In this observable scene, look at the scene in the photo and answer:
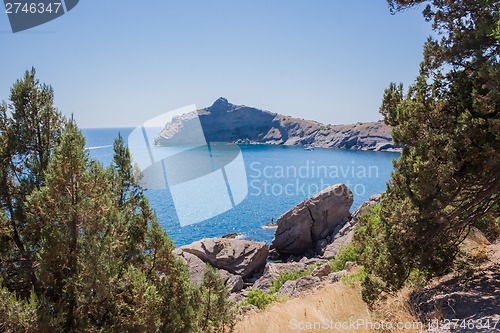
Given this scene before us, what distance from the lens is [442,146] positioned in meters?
6.43

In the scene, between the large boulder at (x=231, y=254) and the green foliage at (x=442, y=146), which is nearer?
the green foliage at (x=442, y=146)

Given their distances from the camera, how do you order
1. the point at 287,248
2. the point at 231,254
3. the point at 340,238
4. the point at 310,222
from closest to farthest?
1. the point at 231,254
2. the point at 340,238
3. the point at 287,248
4. the point at 310,222

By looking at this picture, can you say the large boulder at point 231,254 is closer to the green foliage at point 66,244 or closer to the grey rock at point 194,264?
the grey rock at point 194,264

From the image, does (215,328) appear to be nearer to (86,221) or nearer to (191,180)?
(86,221)

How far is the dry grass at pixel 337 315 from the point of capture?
664cm

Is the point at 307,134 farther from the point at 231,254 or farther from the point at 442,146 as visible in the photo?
the point at 442,146

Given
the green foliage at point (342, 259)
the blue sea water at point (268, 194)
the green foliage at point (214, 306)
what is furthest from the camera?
the blue sea water at point (268, 194)

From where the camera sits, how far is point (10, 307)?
3740mm

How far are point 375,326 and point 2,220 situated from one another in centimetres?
691

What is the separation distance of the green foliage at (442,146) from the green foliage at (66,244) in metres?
5.01

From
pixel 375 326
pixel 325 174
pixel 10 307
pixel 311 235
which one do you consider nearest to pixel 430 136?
pixel 375 326

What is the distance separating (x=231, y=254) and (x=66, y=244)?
820 inches

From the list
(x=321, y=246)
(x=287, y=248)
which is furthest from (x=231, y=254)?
(x=321, y=246)

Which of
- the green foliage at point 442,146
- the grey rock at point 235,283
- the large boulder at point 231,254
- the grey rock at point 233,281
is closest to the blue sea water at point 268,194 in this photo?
the large boulder at point 231,254
